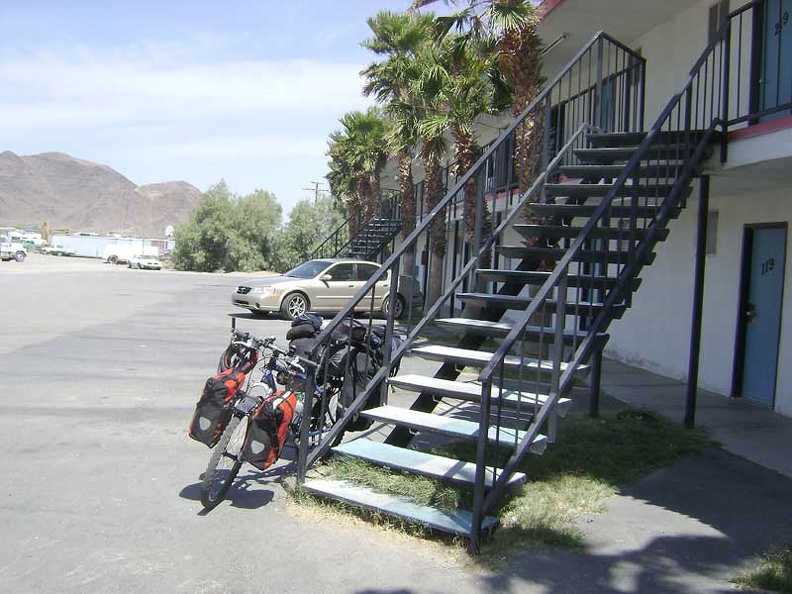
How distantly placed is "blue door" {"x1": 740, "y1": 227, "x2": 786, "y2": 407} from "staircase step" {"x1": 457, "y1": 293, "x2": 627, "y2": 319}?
322 cm

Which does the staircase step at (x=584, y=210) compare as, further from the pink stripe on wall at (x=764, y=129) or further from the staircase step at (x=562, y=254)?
the pink stripe on wall at (x=764, y=129)

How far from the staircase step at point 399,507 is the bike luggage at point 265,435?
1.37 feet

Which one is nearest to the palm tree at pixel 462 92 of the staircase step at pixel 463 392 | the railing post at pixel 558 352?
the staircase step at pixel 463 392

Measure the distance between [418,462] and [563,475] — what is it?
4.60 feet

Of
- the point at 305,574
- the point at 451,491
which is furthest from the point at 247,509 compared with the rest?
the point at 451,491

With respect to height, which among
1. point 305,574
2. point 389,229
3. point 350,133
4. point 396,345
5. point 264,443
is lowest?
point 305,574

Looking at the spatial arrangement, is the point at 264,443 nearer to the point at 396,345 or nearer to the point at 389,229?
the point at 396,345

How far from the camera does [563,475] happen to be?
578 cm

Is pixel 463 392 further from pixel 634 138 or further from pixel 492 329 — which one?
pixel 634 138

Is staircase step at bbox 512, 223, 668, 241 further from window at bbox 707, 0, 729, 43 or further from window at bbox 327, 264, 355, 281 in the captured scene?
window at bbox 327, 264, 355, 281

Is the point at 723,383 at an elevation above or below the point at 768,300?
below

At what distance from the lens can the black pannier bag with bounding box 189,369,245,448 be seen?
15.9ft

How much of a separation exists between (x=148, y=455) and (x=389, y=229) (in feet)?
64.7

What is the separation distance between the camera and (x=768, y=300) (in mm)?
8414
